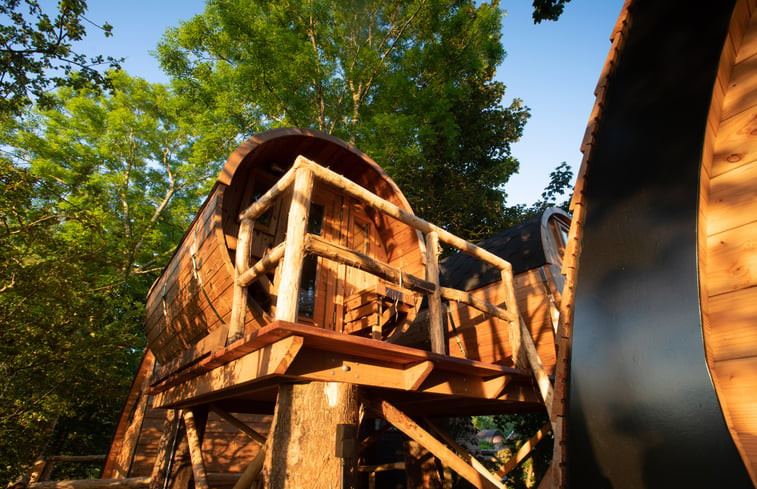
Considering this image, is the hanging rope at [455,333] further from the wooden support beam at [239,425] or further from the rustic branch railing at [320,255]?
the wooden support beam at [239,425]

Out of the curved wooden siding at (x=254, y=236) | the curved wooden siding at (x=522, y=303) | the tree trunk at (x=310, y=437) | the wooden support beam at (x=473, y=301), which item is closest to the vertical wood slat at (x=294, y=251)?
the tree trunk at (x=310, y=437)

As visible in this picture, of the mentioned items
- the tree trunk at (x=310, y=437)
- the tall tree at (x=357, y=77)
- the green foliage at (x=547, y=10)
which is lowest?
the tree trunk at (x=310, y=437)

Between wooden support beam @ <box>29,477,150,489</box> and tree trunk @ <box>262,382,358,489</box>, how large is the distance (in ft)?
14.8

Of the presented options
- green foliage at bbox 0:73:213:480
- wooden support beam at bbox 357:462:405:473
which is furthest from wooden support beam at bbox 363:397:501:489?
green foliage at bbox 0:73:213:480

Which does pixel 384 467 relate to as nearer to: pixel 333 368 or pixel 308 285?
pixel 308 285

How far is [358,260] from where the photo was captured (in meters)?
3.28

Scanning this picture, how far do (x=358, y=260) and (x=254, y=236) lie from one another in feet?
8.76

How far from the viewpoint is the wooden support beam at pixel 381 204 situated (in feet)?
10.9

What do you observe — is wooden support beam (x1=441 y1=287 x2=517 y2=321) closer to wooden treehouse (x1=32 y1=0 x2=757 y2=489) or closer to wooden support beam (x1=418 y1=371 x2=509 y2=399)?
wooden treehouse (x1=32 y1=0 x2=757 y2=489)

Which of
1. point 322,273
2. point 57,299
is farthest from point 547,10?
point 57,299

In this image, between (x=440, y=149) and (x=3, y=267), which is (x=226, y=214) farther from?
(x=440, y=149)

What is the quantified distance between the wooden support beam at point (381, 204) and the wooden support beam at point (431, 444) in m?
1.82

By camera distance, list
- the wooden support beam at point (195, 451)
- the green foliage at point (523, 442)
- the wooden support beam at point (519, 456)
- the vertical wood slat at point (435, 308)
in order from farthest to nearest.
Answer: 1. the green foliage at point (523, 442)
2. the wooden support beam at point (519, 456)
3. the wooden support beam at point (195, 451)
4. the vertical wood slat at point (435, 308)

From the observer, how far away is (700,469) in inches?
35.2
